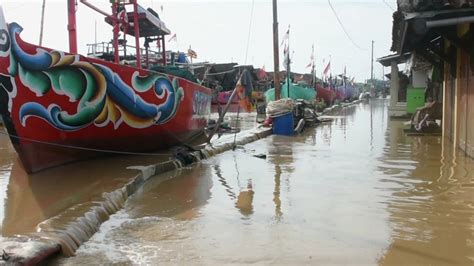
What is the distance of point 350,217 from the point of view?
18.7 ft

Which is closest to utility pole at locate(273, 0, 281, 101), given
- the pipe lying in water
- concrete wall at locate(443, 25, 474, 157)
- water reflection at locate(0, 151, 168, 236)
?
concrete wall at locate(443, 25, 474, 157)

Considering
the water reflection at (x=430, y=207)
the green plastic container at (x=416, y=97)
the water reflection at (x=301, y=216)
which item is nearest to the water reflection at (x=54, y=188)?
the water reflection at (x=301, y=216)

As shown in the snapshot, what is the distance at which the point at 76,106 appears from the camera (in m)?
8.84

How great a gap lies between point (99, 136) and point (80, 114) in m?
0.72

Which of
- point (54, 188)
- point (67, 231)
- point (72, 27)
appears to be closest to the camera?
point (67, 231)

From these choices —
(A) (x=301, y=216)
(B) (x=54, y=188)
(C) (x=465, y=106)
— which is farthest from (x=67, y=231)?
(C) (x=465, y=106)

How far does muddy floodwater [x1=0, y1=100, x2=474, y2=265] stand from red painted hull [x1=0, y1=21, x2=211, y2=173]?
451 millimetres

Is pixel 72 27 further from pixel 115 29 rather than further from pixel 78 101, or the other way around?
pixel 115 29

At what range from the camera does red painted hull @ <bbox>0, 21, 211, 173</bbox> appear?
7879 mm

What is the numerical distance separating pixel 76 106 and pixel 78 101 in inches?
3.8

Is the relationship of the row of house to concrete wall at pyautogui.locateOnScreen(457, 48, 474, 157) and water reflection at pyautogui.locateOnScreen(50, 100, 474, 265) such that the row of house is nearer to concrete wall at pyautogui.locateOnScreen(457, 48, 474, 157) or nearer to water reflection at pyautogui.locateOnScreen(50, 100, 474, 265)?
concrete wall at pyautogui.locateOnScreen(457, 48, 474, 157)

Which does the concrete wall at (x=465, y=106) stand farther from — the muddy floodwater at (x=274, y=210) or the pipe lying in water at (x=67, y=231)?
the pipe lying in water at (x=67, y=231)

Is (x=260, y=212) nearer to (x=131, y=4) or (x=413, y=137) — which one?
(x=131, y=4)

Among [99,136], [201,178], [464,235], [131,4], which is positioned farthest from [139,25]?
[464,235]
